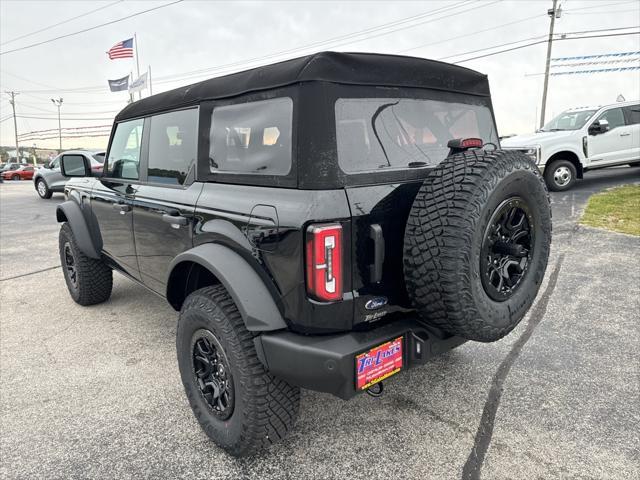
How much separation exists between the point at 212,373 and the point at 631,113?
11092 mm

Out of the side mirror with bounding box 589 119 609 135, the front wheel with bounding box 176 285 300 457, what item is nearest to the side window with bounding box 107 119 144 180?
the front wheel with bounding box 176 285 300 457

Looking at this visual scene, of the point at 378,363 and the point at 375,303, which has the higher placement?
the point at 375,303

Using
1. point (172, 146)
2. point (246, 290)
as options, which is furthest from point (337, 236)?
point (172, 146)

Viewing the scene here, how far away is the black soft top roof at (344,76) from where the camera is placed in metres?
1.95

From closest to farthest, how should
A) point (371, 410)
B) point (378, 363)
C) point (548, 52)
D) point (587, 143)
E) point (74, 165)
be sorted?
point (378, 363) → point (371, 410) → point (74, 165) → point (587, 143) → point (548, 52)

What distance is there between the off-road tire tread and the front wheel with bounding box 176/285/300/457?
7.62ft

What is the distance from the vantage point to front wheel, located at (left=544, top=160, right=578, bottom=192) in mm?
9539

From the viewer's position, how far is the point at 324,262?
5.92 feet

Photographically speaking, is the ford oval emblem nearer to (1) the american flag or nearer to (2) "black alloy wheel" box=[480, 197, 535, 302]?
(2) "black alloy wheel" box=[480, 197, 535, 302]

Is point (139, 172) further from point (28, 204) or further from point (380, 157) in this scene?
point (28, 204)

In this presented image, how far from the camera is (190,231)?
2.52 m

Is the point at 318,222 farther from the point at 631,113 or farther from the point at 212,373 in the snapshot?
the point at 631,113

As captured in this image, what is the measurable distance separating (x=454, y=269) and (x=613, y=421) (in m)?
1.48

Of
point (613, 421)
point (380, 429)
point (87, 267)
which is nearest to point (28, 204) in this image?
point (87, 267)
